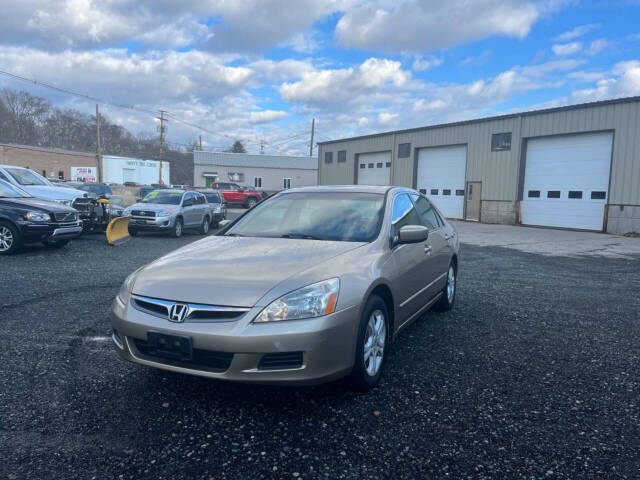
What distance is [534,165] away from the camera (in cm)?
2141

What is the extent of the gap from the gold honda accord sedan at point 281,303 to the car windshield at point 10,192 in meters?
7.95

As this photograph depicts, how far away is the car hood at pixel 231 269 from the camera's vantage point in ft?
9.36

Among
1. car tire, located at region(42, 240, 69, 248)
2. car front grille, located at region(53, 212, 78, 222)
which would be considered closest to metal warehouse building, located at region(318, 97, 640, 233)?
car front grille, located at region(53, 212, 78, 222)

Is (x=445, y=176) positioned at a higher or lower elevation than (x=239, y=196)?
higher

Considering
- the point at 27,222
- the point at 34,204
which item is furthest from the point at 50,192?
the point at 27,222

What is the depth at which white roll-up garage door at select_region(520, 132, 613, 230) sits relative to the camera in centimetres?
1889

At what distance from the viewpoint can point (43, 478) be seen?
2289mm

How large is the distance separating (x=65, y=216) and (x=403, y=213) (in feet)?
26.8

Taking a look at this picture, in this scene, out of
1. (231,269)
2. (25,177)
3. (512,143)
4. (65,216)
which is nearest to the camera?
(231,269)

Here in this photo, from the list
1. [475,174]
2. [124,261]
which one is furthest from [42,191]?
[475,174]

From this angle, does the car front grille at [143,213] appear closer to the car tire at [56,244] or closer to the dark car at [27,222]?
the car tire at [56,244]

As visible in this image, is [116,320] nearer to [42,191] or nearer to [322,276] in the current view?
[322,276]

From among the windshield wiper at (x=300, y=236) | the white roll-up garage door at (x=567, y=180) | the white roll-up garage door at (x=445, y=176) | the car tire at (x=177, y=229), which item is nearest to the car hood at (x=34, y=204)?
the car tire at (x=177, y=229)

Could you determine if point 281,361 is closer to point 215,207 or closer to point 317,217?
point 317,217
